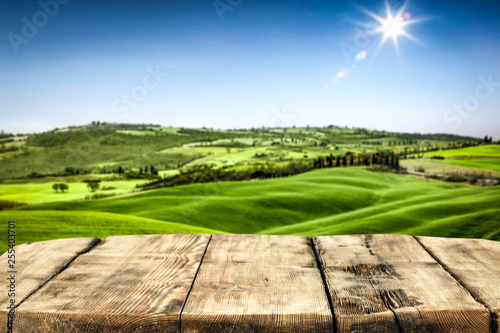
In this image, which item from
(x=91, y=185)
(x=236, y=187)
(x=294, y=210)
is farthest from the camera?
(x=236, y=187)

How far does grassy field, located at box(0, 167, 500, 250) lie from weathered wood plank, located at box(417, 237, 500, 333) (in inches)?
266

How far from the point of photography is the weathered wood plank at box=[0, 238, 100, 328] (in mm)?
1041

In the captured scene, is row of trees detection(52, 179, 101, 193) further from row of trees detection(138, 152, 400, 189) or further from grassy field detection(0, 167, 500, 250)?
row of trees detection(138, 152, 400, 189)

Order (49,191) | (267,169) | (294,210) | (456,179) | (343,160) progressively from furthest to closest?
(343,160) → (267,169) → (294,210) → (456,179) → (49,191)

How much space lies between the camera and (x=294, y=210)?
15000mm

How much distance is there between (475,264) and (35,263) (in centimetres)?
153

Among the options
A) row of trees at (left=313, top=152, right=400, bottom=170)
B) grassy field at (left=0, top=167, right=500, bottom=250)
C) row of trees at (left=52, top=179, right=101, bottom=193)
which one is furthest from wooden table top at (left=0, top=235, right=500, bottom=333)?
row of trees at (left=313, top=152, right=400, bottom=170)

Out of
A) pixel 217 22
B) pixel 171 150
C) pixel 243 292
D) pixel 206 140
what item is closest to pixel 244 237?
pixel 243 292

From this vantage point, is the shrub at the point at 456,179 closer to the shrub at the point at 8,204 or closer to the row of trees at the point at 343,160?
the row of trees at the point at 343,160

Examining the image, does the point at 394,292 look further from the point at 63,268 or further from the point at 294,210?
the point at 294,210

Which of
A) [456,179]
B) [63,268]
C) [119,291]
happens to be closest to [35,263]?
[63,268]

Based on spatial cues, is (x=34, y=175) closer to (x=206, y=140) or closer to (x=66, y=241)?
(x=206, y=140)

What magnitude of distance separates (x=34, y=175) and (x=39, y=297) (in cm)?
1071

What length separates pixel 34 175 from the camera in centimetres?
1027
